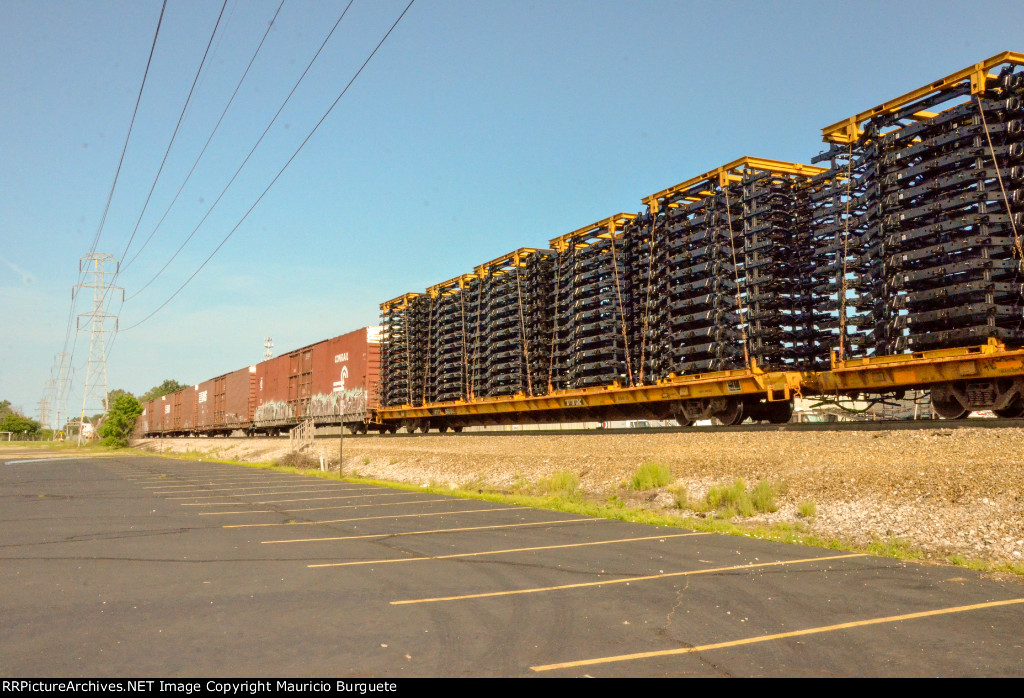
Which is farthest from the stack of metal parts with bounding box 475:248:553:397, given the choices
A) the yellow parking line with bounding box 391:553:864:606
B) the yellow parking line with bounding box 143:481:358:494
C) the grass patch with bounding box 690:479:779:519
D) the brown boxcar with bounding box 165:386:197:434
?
the brown boxcar with bounding box 165:386:197:434

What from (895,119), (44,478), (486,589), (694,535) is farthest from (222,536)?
(44,478)

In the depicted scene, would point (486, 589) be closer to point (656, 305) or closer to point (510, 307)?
point (656, 305)

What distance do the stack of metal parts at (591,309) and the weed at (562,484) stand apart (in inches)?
179

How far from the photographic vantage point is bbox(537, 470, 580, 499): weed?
1756 centimetres

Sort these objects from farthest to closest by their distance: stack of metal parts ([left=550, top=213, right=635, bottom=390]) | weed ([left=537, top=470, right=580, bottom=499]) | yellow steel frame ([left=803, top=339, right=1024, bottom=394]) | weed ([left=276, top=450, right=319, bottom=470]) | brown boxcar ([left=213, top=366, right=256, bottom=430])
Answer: brown boxcar ([left=213, top=366, right=256, bottom=430]), weed ([left=276, top=450, right=319, bottom=470]), stack of metal parts ([left=550, top=213, right=635, bottom=390]), weed ([left=537, top=470, right=580, bottom=499]), yellow steel frame ([left=803, top=339, right=1024, bottom=394])

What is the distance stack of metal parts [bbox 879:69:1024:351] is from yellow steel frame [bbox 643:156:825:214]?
382 cm

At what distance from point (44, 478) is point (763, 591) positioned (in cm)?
2832

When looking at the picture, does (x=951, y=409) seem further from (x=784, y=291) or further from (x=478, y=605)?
(x=478, y=605)

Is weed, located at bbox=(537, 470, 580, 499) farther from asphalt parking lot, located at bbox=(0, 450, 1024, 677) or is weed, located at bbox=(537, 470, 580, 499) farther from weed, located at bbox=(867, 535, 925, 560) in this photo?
weed, located at bbox=(867, 535, 925, 560)

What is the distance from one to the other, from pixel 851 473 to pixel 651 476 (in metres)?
4.26

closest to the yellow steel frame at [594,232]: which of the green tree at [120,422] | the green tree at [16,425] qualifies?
the green tree at [120,422]

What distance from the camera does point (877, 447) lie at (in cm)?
1336

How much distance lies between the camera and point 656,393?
20.3 meters

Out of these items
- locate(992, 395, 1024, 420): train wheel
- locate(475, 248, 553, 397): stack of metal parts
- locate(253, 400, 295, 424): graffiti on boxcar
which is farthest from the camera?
locate(253, 400, 295, 424): graffiti on boxcar
